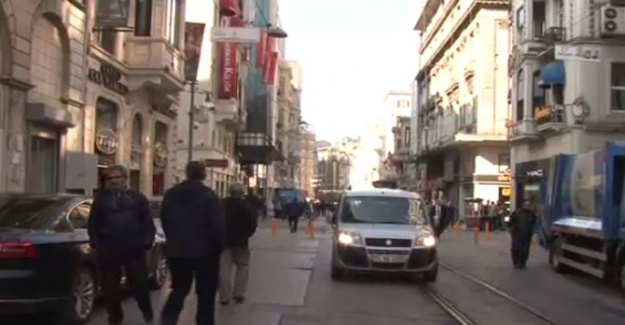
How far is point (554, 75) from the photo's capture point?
122 feet

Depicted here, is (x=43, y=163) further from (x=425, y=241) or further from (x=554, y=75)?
(x=554, y=75)

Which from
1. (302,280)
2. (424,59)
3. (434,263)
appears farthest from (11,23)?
(424,59)

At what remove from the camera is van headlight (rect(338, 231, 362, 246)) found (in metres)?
16.1

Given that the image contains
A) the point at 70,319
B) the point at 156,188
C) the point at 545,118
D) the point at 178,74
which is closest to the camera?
the point at 70,319

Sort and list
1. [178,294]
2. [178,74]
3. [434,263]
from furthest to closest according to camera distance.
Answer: [178,74], [434,263], [178,294]

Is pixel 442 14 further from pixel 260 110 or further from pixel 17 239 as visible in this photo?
pixel 17 239

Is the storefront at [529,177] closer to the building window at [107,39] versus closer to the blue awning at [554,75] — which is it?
the blue awning at [554,75]

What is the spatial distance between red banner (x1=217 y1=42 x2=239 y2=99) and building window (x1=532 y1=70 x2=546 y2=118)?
18.1m

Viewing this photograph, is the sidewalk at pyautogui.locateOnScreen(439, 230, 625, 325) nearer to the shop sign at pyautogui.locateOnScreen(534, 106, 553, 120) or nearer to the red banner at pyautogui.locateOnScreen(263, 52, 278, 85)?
the shop sign at pyautogui.locateOnScreen(534, 106, 553, 120)

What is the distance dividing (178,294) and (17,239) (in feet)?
5.86

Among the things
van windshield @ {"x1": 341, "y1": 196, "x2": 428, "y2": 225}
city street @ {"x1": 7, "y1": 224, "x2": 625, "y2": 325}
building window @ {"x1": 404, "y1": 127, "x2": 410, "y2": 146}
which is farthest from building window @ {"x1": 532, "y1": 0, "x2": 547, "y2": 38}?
building window @ {"x1": 404, "y1": 127, "x2": 410, "y2": 146}

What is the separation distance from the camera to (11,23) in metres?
18.8

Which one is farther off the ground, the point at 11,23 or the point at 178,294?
the point at 11,23

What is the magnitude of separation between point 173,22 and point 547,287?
18311 millimetres
